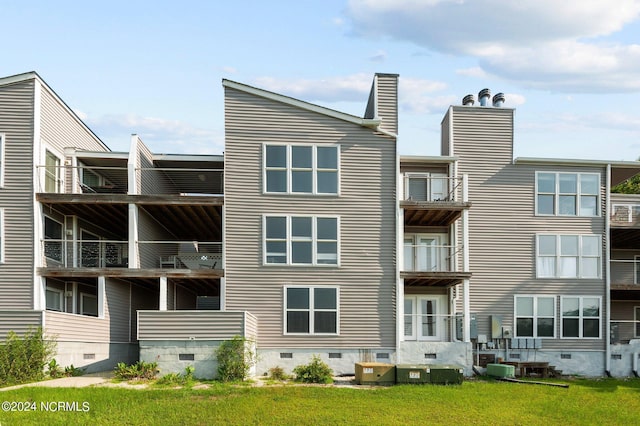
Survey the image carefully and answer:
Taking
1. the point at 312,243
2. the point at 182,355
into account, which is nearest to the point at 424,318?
the point at 312,243

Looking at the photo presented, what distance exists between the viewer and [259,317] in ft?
79.1

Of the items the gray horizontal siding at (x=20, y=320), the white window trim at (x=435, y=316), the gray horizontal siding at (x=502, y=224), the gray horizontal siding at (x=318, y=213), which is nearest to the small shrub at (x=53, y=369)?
the gray horizontal siding at (x=20, y=320)

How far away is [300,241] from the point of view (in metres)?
24.6

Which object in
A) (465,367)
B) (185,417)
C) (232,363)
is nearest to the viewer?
(185,417)

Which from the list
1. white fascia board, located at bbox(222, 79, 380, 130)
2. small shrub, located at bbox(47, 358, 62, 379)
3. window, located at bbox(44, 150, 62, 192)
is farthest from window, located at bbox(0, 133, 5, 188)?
white fascia board, located at bbox(222, 79, 380, 130)

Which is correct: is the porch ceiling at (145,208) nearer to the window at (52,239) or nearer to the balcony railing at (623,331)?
the window at (52,239)

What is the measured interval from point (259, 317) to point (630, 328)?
16052mm

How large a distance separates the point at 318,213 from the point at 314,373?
597 centimetres

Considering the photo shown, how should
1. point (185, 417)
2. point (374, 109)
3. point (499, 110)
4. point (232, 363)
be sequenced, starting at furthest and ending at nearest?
1. point (499, 110)
2. point (374, 109)
3. point (232, 363)
4. point (185, 417)

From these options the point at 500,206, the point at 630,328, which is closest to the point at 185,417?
the point at 500,206

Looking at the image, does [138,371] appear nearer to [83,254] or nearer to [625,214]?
[83,254]

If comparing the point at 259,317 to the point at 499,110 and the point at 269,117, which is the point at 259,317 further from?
the point at 499,110

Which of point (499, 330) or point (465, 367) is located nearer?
point (465, 367)

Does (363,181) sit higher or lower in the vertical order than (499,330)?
higher
